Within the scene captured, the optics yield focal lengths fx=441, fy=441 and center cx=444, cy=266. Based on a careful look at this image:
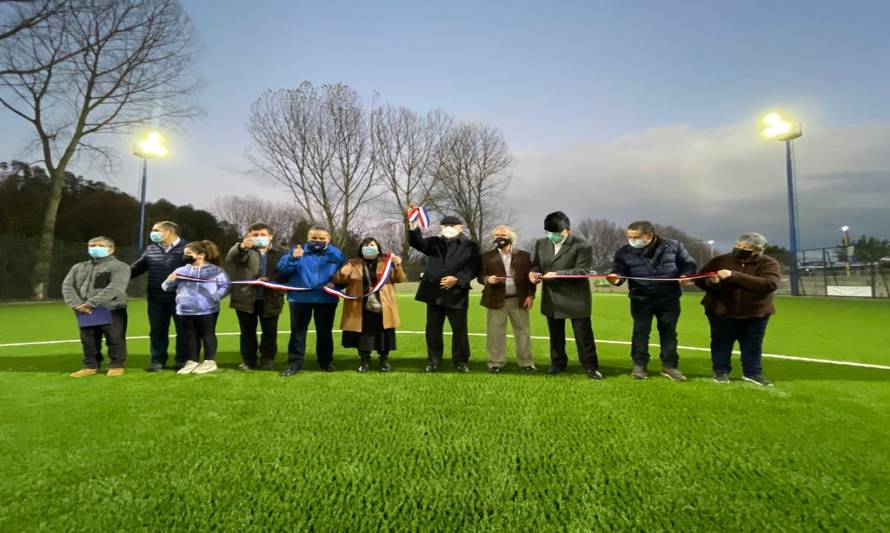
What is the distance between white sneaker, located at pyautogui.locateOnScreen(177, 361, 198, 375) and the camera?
4.85m

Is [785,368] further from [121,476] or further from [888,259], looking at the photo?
[888,259]

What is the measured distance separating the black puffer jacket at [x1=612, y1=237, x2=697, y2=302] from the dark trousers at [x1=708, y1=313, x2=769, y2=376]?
1.79ft

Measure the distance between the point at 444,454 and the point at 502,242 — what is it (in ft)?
9.92

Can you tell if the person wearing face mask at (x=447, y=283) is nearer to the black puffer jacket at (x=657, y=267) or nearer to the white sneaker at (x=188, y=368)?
the black puffer jacket at (x=657, y=267)

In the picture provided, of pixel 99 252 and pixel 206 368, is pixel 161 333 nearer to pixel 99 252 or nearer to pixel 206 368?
pixel 206 368

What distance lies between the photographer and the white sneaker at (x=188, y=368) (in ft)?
15.9

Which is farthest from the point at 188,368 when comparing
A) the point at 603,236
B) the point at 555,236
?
the point at 603,236

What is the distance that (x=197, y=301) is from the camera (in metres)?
5.00

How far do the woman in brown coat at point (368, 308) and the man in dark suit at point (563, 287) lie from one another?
1682 mm

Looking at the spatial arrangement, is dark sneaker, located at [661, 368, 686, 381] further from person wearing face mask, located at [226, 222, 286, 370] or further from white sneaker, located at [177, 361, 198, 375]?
white sneaker, located at [177, 361, 198, 375]

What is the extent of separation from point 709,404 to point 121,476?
4.03 metres

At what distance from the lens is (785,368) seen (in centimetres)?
514

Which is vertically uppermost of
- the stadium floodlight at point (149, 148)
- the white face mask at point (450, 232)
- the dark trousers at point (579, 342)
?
the stadium floodlight at point (149, 148)

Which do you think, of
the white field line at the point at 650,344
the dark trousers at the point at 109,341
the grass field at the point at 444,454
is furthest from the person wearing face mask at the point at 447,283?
the dark trousers at the point at 109,341
